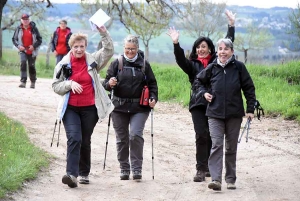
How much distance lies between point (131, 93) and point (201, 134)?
1041 mm

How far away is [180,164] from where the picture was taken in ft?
34.2

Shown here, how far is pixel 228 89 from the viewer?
845 centimetres

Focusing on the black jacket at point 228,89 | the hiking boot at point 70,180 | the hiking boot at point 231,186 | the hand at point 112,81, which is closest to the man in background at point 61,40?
the hand at point 112,81

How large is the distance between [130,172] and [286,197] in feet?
7.77

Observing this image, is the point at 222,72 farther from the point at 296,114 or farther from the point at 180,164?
the point at 296,114

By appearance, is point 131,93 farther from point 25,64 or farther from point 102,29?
point 25,64

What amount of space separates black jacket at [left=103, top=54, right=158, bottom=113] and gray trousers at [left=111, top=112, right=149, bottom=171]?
→ 4.8 inches

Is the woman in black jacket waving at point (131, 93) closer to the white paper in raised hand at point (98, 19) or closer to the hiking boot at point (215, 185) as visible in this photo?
the white paper in raised hand at point (98, 19)

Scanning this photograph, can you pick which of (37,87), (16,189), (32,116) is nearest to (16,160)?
(16,189)

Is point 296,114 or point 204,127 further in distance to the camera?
point 296,114

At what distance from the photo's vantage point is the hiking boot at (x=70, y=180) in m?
8.43

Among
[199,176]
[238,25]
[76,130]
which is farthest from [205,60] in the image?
[238,25]

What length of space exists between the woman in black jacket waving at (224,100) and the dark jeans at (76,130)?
1392 mm

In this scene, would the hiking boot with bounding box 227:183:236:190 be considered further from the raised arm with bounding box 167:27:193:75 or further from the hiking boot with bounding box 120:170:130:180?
the raised arm with bounding box 167:27:193:75
